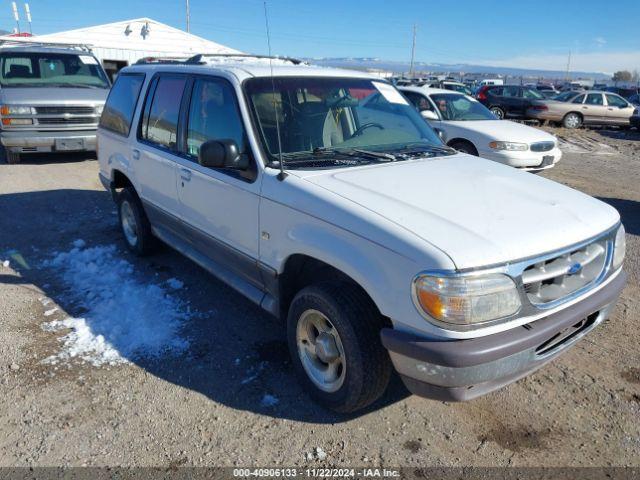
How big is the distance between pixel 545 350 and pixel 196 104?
2.99 meters

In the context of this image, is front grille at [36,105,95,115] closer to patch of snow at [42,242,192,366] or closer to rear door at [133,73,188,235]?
patch of snow at [42,242,192,366]

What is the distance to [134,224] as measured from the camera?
5.31 meters

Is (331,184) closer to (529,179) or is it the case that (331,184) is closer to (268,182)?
(268,182)

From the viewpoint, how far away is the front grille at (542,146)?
9.15 meters

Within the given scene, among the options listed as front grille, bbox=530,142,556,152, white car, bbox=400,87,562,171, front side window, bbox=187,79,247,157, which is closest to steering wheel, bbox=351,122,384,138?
front side window, bbox=187,79,247,157

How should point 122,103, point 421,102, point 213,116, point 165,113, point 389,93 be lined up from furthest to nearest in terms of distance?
point 421,102, point 122,103, point 165,113, point 389,93, point 213,116

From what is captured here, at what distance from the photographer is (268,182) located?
3.14m

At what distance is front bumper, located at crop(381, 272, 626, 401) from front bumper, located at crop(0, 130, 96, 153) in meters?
9.63

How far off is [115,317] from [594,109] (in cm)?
2140

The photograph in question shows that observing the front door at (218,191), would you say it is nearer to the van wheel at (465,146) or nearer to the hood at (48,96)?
the van wheel at (465,146)

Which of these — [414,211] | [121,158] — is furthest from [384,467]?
[121,158]

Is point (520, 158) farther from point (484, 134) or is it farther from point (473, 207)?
point (473, 207)

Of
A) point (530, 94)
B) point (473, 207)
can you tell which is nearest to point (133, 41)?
point (530, 94)

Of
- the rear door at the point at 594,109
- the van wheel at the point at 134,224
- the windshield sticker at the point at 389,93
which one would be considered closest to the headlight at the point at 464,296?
the windshield sticker at the point at 389,93
